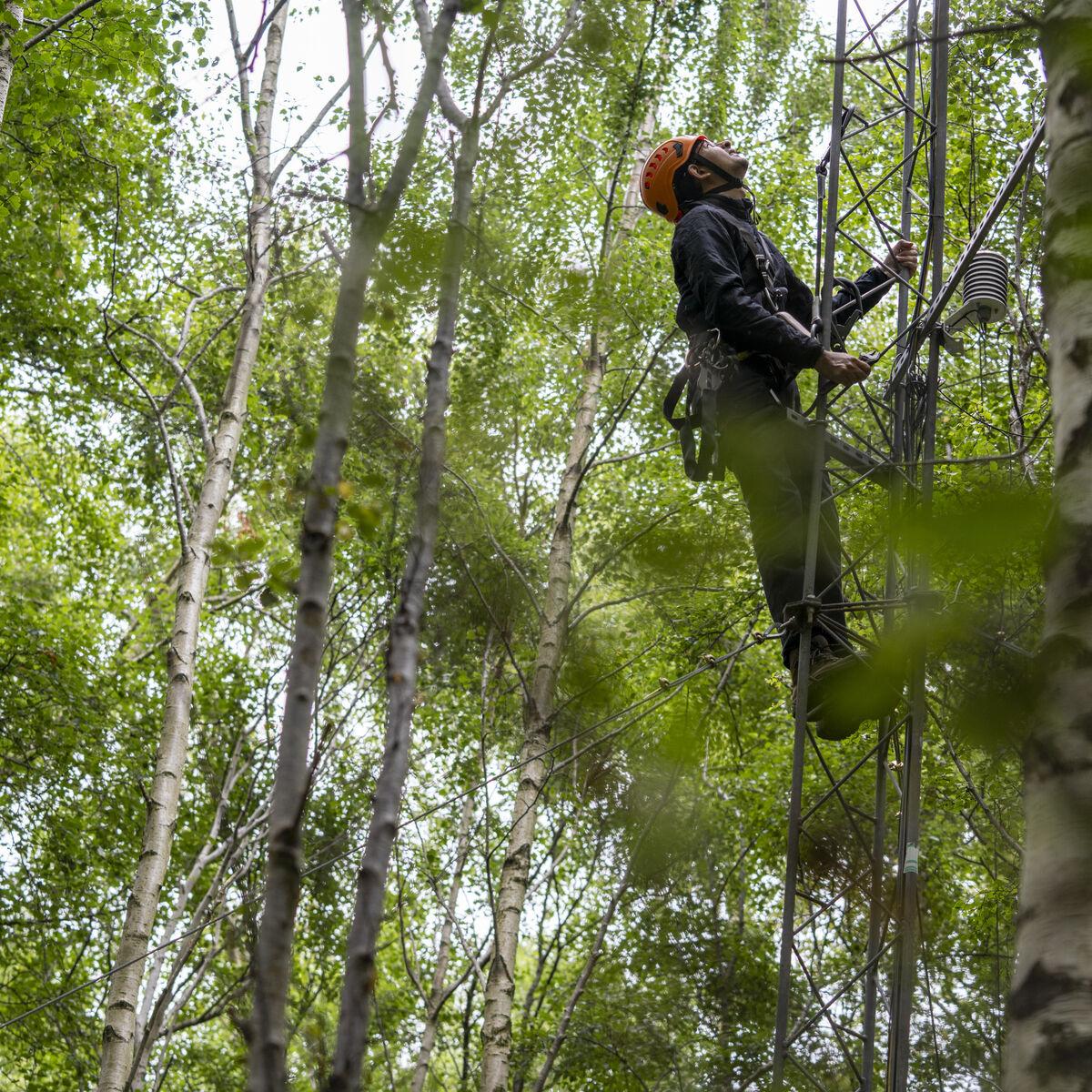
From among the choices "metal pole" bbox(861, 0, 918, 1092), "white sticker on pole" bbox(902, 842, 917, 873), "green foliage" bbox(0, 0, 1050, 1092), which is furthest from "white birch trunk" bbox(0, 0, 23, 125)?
"white sticker on pole" bbox(902, 842, 917, 873)

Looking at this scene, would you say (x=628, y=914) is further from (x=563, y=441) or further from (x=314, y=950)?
(x=563, y=441)

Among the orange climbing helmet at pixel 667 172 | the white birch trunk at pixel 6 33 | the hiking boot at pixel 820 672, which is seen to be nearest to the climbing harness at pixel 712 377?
the orange climbing helmet at pixel 667 172

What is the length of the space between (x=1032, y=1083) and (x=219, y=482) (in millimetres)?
7681

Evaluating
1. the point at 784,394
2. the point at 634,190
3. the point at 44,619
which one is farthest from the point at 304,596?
the point at 44,619

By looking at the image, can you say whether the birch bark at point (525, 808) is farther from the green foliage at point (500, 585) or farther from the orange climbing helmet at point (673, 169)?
the orange climbing helmet at point (673, 169)

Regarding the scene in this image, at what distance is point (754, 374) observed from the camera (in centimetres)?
466

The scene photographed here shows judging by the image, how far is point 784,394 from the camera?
15.7ft

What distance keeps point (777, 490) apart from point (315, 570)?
2.87 metres

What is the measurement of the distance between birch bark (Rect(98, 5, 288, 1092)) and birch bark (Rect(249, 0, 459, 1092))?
18.1 ft

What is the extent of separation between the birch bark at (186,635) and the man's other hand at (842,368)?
4.55 metres

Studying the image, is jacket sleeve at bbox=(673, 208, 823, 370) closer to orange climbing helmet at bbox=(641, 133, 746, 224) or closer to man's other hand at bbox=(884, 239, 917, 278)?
orange climbing helmet at bbox=(641, 133, 746, 224)

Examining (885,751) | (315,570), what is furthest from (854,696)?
(315,570)

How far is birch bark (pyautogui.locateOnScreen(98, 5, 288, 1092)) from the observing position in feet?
23.5

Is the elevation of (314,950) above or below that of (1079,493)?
above
